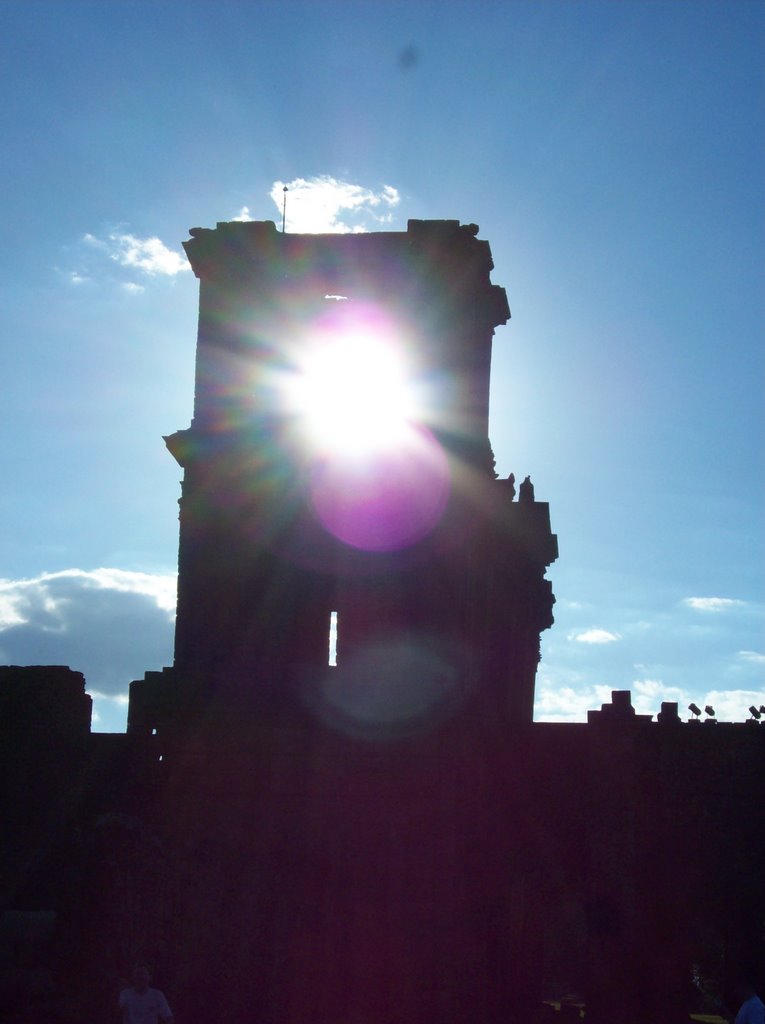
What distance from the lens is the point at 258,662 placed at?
2595 cm

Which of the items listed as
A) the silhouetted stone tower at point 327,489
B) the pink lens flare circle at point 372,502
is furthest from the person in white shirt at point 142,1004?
the pink lens flare circle at point 372,502

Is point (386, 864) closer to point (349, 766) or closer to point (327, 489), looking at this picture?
point (349, 766)

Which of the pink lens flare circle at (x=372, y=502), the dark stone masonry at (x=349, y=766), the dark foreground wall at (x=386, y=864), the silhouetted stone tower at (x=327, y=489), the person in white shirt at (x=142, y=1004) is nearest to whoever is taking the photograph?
the person in white shirt at (x=142, y=1004)

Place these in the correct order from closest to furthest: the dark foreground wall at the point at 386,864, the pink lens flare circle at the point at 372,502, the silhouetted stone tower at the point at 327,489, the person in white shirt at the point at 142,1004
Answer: the person in white shirt at the point at 142,1004 < the dark foreground wall at the point at 386,864 < the silhouetted stone tower at the point at 327,489 < the pink lens flare circle at the point at 372,502

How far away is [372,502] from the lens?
86.8 feet

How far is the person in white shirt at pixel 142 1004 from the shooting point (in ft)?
43.8

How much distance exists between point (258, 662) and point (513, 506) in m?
7.15

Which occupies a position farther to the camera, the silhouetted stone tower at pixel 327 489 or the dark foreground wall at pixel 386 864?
the silhouetted stone tower at pixel 327 489

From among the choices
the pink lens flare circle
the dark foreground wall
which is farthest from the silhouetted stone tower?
the dark foreground wall

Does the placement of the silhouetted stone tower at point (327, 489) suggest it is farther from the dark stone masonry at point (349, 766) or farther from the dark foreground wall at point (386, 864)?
the dark foreground wall at point (386, 864)

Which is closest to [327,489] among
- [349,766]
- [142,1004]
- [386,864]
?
[349,766]

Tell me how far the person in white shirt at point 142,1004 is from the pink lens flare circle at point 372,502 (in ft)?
44.4

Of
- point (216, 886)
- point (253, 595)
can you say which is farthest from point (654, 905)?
point (253, 595)

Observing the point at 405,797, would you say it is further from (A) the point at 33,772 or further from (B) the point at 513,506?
(B) the point at 513,506
